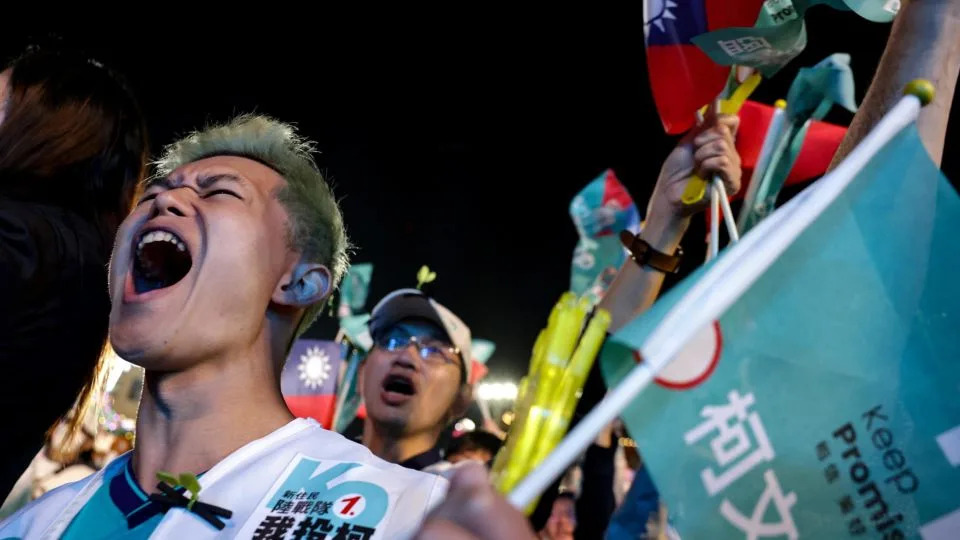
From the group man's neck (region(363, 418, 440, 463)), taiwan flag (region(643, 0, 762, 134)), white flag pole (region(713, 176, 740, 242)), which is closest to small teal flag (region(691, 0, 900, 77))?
taiwan flag (region(643, 0, 762, 134))

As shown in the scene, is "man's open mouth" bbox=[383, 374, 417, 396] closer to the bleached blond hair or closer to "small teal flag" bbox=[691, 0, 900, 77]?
the bleached blond hair

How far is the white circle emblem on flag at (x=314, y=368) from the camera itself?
5586mm

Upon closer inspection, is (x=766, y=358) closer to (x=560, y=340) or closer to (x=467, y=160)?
(x=560, y=340)

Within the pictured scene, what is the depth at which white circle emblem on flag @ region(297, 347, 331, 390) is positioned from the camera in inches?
220

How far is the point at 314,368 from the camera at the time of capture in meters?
5.61

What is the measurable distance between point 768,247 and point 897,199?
30cm

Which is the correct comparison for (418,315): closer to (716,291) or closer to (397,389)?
(397,389)

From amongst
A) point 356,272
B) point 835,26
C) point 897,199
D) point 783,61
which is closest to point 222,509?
point 897,199

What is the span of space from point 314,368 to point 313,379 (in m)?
0.08

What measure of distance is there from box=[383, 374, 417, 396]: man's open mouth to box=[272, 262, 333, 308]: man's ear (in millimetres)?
1831

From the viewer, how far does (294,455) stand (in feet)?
5.60

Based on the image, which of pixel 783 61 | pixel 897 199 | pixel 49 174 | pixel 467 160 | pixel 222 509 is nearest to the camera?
pixel 897 199

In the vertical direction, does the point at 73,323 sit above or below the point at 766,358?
below

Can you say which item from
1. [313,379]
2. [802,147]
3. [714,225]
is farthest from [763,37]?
[313,379]
